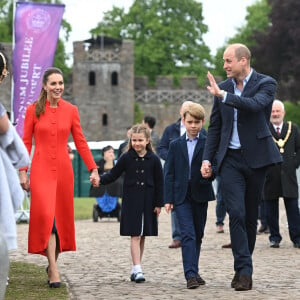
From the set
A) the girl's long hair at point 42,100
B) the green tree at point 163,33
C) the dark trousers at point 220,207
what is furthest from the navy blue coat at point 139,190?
the green tree at point 163,33

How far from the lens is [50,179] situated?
10320mm

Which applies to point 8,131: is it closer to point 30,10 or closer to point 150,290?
point 150,290

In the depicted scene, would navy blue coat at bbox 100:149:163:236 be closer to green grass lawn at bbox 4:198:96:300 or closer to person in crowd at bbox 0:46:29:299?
green grass lawn at bbox 4:198:96:300

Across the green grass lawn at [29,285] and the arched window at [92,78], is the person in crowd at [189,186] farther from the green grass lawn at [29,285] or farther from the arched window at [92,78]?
the arched window at [92,78]

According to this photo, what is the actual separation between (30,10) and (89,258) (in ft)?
34.7

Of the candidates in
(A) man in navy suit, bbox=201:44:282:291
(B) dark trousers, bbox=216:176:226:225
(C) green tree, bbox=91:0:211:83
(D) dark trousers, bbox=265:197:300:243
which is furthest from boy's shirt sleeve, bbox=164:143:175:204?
(C) green tree, bbox=91:0:211:83

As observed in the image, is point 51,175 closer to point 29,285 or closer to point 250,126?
point 29,285

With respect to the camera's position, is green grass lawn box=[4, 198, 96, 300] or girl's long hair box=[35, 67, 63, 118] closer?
green grass lawn box=[4, 198, 96, 300]

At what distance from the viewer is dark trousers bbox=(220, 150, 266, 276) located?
9891 millimetres

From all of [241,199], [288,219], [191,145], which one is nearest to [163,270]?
[191,145]

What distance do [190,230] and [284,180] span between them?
16.1 ft

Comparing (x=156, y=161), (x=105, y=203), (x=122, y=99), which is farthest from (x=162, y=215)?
(x=122, y=99)

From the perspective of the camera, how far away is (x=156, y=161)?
11172mm

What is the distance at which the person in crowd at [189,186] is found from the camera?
10.5 metres
